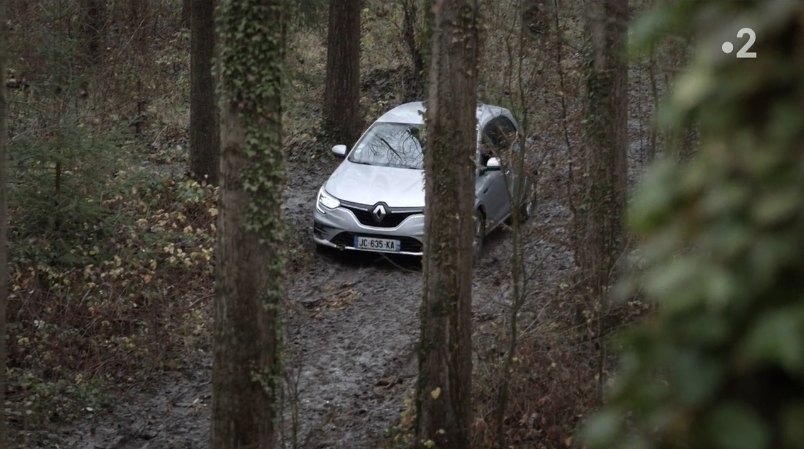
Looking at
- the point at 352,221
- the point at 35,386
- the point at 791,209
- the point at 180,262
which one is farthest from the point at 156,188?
the point at 791,209

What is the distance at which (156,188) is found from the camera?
15883 mm

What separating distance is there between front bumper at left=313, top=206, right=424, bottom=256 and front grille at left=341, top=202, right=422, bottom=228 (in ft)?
0.13

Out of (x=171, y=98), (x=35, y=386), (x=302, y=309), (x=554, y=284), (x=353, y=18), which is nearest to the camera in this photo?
(x=35, y=386)

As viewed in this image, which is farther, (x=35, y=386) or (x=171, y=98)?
(x=171, y=98)

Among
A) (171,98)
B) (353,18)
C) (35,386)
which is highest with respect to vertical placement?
(353,18)

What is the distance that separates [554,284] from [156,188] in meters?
6.84

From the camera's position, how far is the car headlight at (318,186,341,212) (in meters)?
14.1

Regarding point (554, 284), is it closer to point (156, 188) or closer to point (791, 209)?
point (156, 188)

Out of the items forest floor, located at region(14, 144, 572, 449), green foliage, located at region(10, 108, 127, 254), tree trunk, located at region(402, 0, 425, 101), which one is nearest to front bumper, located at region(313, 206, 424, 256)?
forest floor, located at region(14, 144, 572, 449)

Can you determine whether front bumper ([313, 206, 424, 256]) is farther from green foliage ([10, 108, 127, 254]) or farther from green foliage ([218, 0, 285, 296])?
green foliage ([218, 0, 285, 296])

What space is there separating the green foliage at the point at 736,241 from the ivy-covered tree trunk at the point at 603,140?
8572 mm

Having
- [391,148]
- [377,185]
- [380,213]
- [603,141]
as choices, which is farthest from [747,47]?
[391,148]

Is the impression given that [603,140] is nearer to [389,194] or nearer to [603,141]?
[603,141]

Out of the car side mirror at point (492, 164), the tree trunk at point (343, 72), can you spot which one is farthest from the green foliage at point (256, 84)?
the tree trunk at point (343, 72)
